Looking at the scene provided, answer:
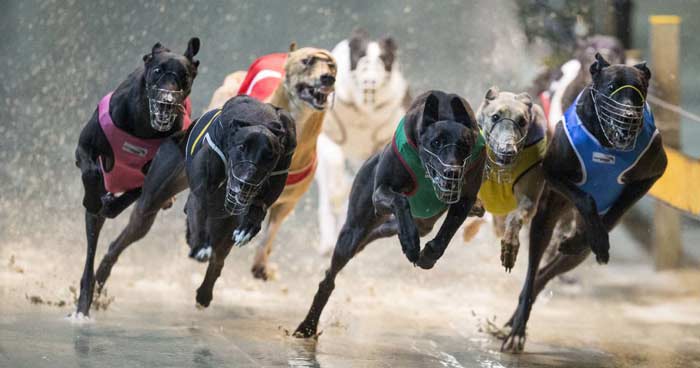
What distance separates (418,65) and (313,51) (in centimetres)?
434

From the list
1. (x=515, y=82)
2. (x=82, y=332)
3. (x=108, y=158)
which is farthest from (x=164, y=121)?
(x=515, y=82)

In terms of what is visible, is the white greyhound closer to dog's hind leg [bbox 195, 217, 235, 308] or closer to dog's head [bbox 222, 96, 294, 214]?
dog's hind leg [bbox 195, 217, 235, 308]

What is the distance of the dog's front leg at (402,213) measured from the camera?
5.57 m

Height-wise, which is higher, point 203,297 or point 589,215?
point 589,215

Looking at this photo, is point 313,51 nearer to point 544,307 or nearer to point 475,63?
point 544,307

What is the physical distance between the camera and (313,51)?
7.34 meters

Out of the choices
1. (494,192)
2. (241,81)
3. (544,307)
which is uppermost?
(241,81)

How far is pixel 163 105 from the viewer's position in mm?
6176

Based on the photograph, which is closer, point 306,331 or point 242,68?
point 306,331

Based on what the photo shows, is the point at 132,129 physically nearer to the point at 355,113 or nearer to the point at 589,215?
the point at 589,215

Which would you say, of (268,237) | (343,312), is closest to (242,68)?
(268,237)

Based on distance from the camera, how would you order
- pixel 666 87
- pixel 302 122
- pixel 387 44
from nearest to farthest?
pixel 302 122 → pixel 387 44 → pixel 666 87

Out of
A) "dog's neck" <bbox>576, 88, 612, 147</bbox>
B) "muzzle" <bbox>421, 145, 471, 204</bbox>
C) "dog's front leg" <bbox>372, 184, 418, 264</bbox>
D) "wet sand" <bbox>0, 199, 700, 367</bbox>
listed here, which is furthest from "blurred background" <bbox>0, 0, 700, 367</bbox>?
"muzzle" <bbox>421, 145, 471, 204</bbox>

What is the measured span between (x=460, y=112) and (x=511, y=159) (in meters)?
0.66
